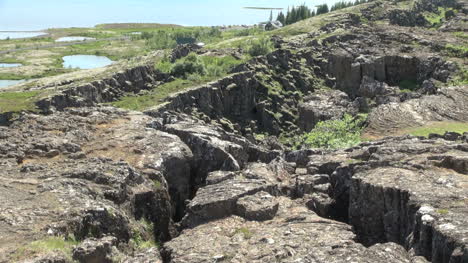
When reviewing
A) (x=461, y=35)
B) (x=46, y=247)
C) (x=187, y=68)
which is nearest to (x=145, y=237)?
(x=46, y=247)

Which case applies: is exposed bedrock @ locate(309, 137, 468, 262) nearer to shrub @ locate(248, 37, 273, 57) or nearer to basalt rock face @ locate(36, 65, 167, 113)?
basalt rock face @ locate(36, 65, 167, 113)

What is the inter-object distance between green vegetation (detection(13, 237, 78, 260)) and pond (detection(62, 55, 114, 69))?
13018 cm

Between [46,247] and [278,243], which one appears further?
[278,243]

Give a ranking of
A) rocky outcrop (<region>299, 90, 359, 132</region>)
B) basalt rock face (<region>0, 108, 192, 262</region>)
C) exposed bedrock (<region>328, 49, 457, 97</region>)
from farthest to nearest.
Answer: exposed bedrock (<region>328, 49, 457, 97</region>) < rocky outcrop (<region>299, 90, 359, 132</region>) < basalt rock face (<region>0, 108, 192, 262</region>)

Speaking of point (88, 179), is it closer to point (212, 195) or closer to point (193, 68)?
point (212, 195)

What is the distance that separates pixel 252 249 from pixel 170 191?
1229cm

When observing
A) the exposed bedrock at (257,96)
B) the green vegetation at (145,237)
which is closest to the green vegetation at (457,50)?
the exposed bedrock at (257,96)

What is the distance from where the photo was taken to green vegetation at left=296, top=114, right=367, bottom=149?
45562 mm

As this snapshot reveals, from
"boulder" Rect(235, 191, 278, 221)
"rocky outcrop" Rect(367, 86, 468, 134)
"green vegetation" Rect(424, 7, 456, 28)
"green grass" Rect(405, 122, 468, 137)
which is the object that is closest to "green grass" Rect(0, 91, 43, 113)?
"boulder" Rect(235, 191, 278, 221)

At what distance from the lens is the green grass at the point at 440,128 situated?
47334mm

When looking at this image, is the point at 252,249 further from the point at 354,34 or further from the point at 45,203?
the point at 354,34

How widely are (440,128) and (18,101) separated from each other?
1895 inches

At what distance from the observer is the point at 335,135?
49.3 m

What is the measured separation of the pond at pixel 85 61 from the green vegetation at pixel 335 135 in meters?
104
